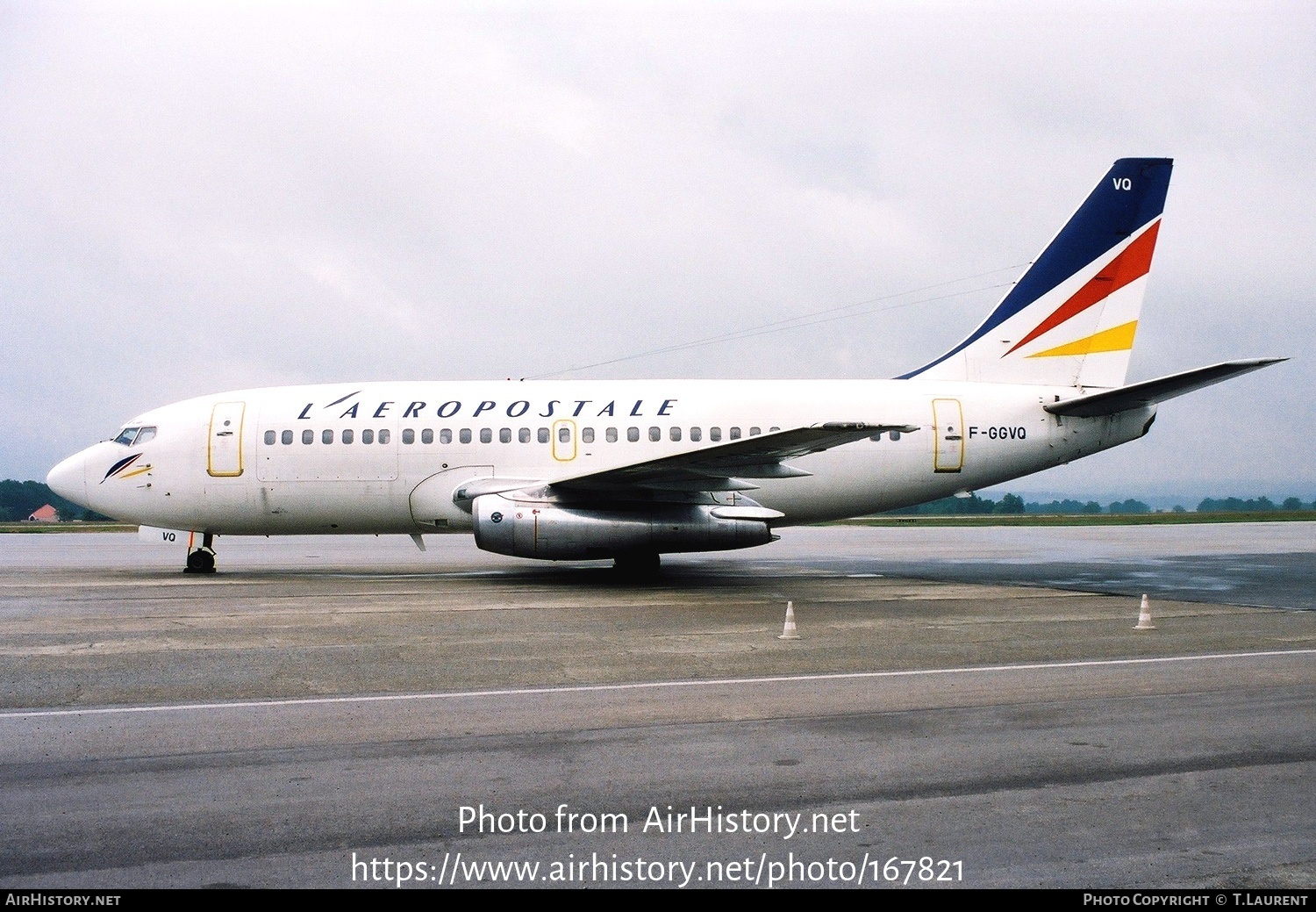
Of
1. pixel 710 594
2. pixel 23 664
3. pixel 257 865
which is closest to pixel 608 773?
pixel 257 865

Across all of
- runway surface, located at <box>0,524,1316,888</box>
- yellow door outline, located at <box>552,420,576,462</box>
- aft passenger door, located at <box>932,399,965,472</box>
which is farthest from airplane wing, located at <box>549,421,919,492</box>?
aft passenger door, located at <box>932,399,965,472</box>

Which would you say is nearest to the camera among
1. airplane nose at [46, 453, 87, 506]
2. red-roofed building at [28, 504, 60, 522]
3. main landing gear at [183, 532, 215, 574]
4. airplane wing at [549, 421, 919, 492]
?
airplane wing at [549, 421, 919, 492]

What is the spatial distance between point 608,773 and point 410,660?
4.52 m

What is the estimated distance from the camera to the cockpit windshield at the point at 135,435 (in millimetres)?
19766

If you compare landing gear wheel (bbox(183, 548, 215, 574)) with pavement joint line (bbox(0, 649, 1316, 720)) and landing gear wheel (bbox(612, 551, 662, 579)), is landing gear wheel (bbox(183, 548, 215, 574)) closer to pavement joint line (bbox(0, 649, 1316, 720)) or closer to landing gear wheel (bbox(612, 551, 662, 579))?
landing gear wheel (bbox(612, 551, 662, 579))

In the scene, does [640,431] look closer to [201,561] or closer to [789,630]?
[789,630]

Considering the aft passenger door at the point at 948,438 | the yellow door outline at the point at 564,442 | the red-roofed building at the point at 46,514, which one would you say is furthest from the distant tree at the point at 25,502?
the aft passenger door at the point at 948,438

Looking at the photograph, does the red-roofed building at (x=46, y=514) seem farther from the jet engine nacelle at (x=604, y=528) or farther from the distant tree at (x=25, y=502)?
the jet engine nacelle at (x=604, y=528)

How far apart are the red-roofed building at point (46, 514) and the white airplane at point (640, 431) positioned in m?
55.0

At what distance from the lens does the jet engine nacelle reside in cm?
1706

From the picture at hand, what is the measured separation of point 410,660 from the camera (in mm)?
10016

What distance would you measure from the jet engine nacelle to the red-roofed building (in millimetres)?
60940

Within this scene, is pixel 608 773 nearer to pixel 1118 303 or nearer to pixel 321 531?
pixel 321 531

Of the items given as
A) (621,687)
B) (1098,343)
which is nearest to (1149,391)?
(1098,343)
